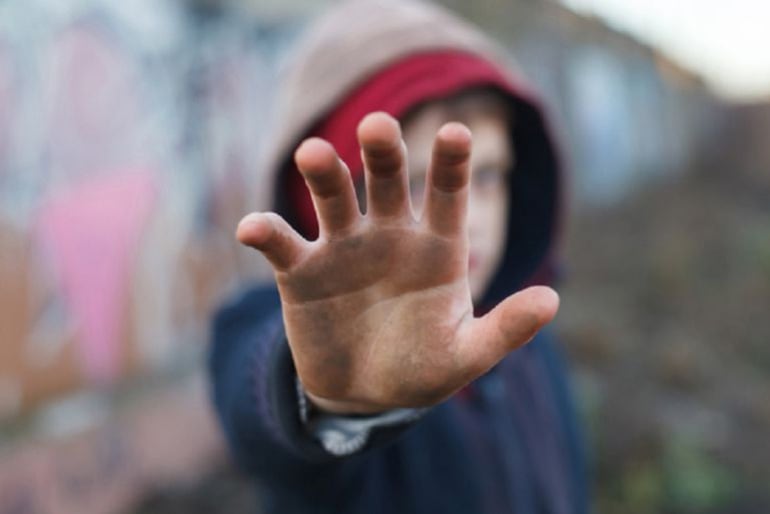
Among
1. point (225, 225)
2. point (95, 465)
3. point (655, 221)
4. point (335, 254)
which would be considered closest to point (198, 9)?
point (225, 225)

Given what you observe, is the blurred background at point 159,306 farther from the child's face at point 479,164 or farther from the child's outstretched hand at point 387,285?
the child's outstretched hand at point 387,285

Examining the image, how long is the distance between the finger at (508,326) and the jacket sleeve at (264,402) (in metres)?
0.25

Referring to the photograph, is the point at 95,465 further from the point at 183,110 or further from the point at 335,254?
the point at 335,254

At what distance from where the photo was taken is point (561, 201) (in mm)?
1842

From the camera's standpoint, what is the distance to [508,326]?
0.75m

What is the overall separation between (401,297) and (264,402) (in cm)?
30

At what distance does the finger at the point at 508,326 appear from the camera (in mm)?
746

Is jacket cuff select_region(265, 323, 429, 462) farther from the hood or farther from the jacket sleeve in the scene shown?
the hood

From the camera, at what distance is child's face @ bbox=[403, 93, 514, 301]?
1.49m

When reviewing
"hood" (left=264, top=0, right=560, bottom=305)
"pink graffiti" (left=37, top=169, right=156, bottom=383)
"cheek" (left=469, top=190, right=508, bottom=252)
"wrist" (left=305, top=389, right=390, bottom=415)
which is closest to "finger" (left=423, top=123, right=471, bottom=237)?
"wrist" (left=305, top=389, right=390, bottom=415)

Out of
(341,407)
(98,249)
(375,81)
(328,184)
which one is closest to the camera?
(328,184)

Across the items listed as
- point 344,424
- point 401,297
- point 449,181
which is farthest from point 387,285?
point 344,424

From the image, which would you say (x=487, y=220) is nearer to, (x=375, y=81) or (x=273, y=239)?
(x=375, y=81)

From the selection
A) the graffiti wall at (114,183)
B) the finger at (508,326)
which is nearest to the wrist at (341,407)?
the finger at (508,326)
